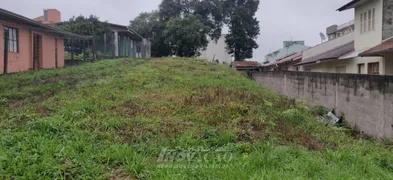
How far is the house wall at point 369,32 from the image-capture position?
40.8ft

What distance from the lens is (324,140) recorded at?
4.59 metres

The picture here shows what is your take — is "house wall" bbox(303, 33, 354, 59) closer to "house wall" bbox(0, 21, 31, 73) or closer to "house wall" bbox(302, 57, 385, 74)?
"house wall" bbox(302, 57, 385, 74)

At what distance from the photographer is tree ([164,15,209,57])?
92.4 ft

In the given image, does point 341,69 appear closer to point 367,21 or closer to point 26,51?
point 367,21

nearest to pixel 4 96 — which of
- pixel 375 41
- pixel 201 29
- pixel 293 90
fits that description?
pixel 293 90

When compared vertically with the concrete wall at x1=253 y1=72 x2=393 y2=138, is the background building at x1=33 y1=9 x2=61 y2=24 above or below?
above

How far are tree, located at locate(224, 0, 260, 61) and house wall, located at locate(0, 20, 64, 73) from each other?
70.2ft

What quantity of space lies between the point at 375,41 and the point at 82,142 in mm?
13107

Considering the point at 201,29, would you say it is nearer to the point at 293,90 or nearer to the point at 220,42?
the point at 220,42

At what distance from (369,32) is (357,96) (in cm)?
711

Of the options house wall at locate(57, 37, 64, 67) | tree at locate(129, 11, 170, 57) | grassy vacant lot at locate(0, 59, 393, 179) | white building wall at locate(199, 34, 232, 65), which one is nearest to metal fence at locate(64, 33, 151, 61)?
house wall at locate(57, 37, 64, 67)

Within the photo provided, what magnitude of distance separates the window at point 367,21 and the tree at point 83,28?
1546 centimetres

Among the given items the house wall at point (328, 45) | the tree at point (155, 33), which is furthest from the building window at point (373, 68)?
the tree at point (155, 33)

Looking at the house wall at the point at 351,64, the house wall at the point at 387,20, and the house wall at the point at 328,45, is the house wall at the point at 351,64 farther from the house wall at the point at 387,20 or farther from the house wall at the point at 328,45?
the house wall at the point at 328,45
